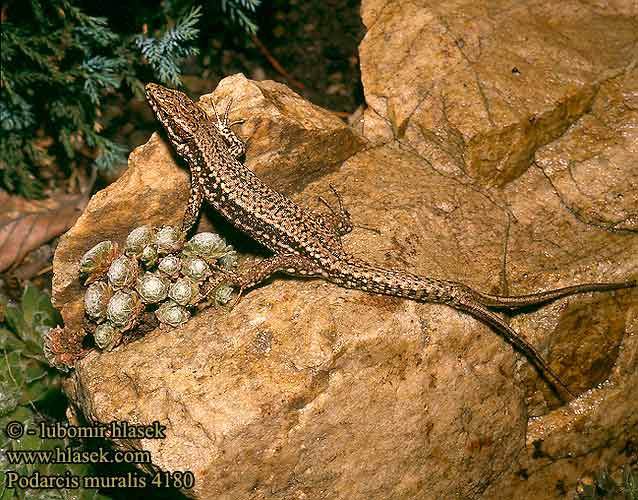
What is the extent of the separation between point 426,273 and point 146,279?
7.48 feet

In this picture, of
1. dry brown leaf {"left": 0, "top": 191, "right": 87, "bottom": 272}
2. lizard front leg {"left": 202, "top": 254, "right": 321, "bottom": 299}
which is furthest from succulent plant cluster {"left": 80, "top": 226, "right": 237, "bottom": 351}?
dry brown leaf {"left": 0, "top": 191, "right": 87, "bottom": 272}

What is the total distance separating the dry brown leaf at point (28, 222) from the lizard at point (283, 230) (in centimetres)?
269

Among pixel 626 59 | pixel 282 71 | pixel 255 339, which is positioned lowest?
pixel 255 339

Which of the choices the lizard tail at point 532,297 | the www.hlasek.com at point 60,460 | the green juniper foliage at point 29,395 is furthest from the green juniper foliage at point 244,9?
the www.hlasek.com at point 60,460

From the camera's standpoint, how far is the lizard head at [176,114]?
18.4ft

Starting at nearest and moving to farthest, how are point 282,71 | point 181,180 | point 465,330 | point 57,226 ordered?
1. point 465,330
2. point 181,180
3. point 57,226
4. point 282,71

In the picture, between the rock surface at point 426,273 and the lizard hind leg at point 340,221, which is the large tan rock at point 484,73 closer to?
the rock surface at point 426,273

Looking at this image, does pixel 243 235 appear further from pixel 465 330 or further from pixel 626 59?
pixel 626 59

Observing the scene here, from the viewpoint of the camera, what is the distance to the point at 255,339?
4785mm

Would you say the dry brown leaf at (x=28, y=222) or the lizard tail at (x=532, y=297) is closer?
the lizard tail at (x=532, y=297)

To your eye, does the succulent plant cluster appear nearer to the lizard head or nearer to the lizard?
the lizard

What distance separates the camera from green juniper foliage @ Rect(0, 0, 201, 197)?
6.84 metres

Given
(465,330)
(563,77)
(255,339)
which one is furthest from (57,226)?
(563,77)

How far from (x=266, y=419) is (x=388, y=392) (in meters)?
0.95
